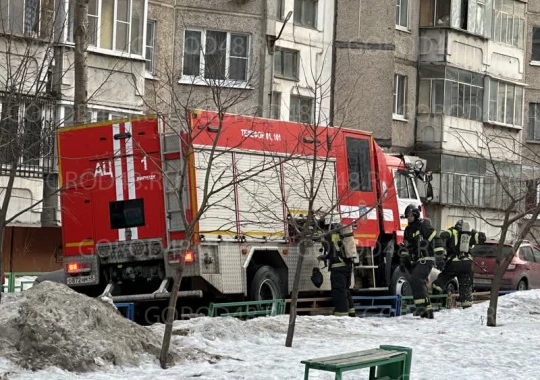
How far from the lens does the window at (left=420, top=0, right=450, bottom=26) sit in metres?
38.8

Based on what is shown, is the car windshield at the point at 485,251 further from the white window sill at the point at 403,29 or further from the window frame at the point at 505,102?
the window frame at the point at 505,102

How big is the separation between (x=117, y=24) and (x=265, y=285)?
12.2 meters

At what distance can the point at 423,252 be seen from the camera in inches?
752

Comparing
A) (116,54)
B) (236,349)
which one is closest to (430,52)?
(116,54)

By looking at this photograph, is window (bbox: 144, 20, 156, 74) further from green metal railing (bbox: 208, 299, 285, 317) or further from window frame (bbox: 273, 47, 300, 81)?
green metal railing (bbox: 208, 299, 285, 317)

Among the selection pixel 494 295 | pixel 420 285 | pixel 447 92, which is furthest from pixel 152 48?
pixel 494 295

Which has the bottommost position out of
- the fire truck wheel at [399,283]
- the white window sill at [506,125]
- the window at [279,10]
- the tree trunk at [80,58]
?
the fire truck wheel at [399,283]

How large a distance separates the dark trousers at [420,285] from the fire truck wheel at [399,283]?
1521 mm

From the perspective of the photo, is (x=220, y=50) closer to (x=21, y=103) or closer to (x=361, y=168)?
(x=361, y=168)

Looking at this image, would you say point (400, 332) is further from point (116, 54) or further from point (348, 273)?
point (116, 54)

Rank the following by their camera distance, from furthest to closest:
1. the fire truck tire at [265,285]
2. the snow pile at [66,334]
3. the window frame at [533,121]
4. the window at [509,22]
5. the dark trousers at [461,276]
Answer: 1. the window frame at [533,121]
2. the window at [509,22]
3. the dark trousers at [461,276]
4. the fire truck tire at [265,285]
5. the snow pile at [66,334]

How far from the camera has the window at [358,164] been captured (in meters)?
19.4

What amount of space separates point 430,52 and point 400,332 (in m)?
23.3

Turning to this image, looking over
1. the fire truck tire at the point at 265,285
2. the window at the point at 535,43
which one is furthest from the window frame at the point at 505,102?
the fire truck tire at the point at 265,285
